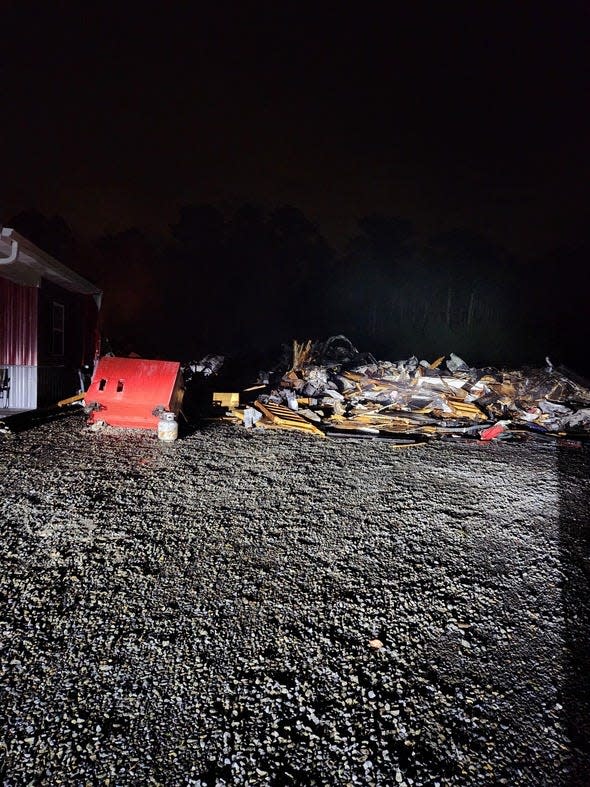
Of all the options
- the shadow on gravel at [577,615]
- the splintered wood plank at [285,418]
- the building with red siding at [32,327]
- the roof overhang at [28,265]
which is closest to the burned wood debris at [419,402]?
the splintered wood plank at [285,418]

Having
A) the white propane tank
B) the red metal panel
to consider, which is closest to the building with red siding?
the red metal panel

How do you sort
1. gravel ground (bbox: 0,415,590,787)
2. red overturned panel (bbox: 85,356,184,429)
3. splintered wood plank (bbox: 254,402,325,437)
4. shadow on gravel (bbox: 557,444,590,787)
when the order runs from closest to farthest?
gravel ground (bbox: 0,415,590,787) → shadow on gravel (bbox: 557,444,590,787) → red overturned panel (bbox: 85,356,184,429) → splintered wood plank (bbox: 254,402,325,437)

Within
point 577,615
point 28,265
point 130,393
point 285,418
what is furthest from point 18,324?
point 577,615

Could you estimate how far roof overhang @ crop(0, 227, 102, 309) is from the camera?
779cm

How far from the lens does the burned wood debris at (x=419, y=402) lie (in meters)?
9.87

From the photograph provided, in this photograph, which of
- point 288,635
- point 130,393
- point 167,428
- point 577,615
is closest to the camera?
point 288,635

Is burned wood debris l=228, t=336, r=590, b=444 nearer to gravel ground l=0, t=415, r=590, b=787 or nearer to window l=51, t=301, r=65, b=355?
gravel ground l=0, t=415, r=590, b=787

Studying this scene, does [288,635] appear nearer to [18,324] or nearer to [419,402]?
[18,324]

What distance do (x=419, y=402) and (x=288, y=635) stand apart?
10584mm

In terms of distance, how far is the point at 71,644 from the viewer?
99.6 inches

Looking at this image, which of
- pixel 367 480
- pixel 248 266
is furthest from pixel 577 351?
pixel 367 480

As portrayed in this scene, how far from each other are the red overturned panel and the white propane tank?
0.35 metres

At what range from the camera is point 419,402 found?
1244 centimetres

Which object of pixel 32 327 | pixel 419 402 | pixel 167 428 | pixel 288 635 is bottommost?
pixel 288 635
